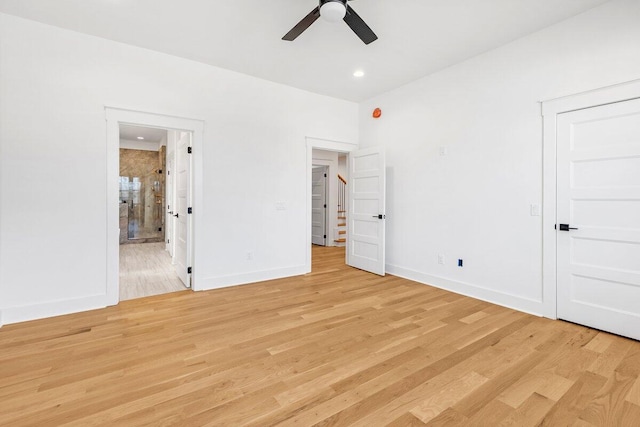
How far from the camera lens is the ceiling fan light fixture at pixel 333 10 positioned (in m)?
2.21

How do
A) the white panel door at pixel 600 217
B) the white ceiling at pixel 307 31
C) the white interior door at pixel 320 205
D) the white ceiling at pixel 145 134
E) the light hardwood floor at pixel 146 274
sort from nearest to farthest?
the white panel door at pixel 600 217, the white ceiling at pixel 307 31, the light hardwood floor at pixel 146 274, the white ceiling at pixel 145 134, the white interior door at pixel 320 205

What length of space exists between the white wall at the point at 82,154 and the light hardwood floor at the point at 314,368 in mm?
451

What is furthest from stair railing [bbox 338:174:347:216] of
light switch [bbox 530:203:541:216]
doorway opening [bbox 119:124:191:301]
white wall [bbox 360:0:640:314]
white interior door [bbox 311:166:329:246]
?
light switch [bbox 530:203:541:216]

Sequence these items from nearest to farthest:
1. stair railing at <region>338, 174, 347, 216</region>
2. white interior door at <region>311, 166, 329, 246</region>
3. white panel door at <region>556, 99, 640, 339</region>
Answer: white panel door at <region>556, 99, 640, 339</region>
white interior door at <region>311, 166, 329, 246</region>
stair railing at <region>338, 174, 347, 216</region>

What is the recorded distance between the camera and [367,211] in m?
4.89

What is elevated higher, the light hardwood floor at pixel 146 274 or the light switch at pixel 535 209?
the light switch at pixel 535 209

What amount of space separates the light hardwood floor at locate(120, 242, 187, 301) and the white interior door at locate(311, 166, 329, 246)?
378 centimetres

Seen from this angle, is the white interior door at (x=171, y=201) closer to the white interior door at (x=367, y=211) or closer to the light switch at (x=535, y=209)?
the white interior door at (x=367, y=211)

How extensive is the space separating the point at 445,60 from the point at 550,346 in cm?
335

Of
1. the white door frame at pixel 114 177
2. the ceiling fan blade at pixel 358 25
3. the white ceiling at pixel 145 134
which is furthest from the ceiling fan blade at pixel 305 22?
the white ceiling at pixel 145 134

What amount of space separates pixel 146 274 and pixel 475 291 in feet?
16.0

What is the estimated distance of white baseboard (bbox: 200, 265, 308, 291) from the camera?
392 centimetres

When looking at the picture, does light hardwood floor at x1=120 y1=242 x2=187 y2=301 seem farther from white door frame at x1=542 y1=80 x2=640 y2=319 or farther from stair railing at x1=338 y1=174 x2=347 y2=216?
stair railing at x1=338 y1=174 x2=347 y2=216

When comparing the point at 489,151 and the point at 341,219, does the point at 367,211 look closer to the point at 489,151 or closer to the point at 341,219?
the point at 489,151
